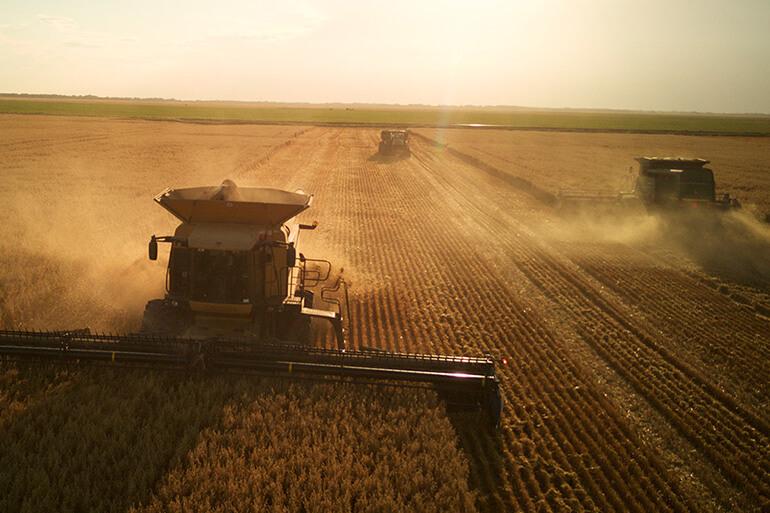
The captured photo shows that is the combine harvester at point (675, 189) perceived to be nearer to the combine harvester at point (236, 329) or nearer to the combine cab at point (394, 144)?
the combine harvester at point (236, 329)

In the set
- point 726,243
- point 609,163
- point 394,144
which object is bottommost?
point 726,243

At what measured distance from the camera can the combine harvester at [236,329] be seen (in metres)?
6.39

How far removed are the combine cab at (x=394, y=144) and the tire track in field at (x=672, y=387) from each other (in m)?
29.6

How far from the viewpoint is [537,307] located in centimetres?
1170

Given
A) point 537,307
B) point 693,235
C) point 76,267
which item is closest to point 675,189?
point 693,235

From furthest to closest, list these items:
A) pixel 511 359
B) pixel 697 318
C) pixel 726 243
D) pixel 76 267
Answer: pixel 726 243 < pixel 76 267 < pixel 697 318 < pixel 511 359

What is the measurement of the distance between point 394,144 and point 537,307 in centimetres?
3224

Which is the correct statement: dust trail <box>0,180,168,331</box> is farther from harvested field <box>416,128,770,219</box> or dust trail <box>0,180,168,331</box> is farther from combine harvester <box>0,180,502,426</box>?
harvested field <box>416,128,770,219</box>

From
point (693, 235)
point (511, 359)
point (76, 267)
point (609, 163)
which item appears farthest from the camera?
point (609, 163)

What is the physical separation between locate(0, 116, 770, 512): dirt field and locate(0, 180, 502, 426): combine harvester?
0.62 meters

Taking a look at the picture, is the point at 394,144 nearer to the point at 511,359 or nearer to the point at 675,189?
the point at 675,189

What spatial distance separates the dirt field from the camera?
250 inches

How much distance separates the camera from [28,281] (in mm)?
11398

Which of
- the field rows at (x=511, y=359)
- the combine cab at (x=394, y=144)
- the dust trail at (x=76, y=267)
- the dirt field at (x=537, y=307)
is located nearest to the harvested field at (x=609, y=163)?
the dirt field at (x=537, y=307)
